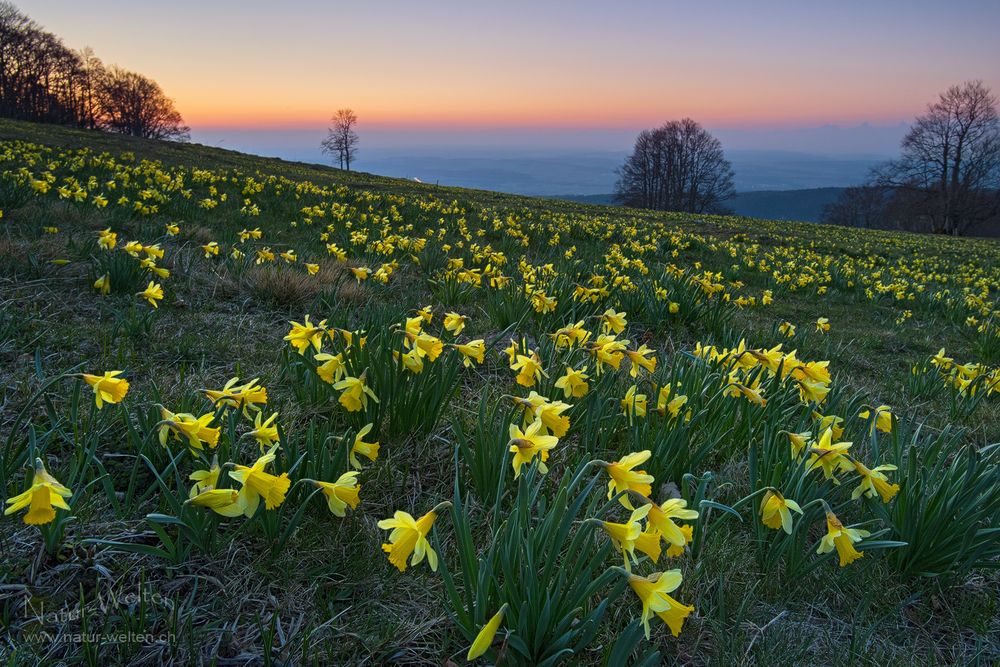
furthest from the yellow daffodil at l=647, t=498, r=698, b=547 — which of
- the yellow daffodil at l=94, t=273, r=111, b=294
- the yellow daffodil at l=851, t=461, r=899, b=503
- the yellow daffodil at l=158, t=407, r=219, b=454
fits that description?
the yellow daffodil at l=94, t=273, r=111, b=294

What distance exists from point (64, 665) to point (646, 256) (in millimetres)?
8847

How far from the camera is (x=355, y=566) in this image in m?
1.61

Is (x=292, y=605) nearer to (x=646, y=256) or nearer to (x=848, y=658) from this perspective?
(x=848, y=658)

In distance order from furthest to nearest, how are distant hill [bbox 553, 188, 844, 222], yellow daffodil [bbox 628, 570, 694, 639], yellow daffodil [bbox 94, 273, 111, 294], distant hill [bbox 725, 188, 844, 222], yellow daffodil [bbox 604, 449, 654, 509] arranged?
1. distant hill [bbox 553, 188, 844, 222]
2. distant hill [bbox 725, 188, 844, 222]
3. yellow daffodil [bbox 94, 273, 111, 294]
4. yellow daffodil [bbox 604, 449, 654, 509]
5. yellow daffodil [bbox 628, 570, 694, 639]

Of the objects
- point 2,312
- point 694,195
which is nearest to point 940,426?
point 2,312

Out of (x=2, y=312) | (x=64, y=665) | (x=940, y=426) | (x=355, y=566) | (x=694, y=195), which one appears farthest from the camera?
(x=694, y=195)

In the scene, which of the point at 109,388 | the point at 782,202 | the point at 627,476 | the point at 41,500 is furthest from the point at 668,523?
the point at 782,202

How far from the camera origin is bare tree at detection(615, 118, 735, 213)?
6244 centimetres

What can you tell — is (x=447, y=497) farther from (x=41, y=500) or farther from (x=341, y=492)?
(x=41, y=500)

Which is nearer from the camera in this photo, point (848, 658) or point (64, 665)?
point (64, 665)

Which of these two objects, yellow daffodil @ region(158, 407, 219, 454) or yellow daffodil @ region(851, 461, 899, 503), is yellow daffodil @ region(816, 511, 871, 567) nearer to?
yellow daffodil @ region(851, 461, 899, 503)

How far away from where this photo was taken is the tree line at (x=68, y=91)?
162 ft

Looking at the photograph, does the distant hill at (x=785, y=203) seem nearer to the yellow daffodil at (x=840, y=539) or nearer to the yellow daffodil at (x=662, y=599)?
the yellow daffodil at (x=840, y=539)

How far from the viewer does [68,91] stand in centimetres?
5847
